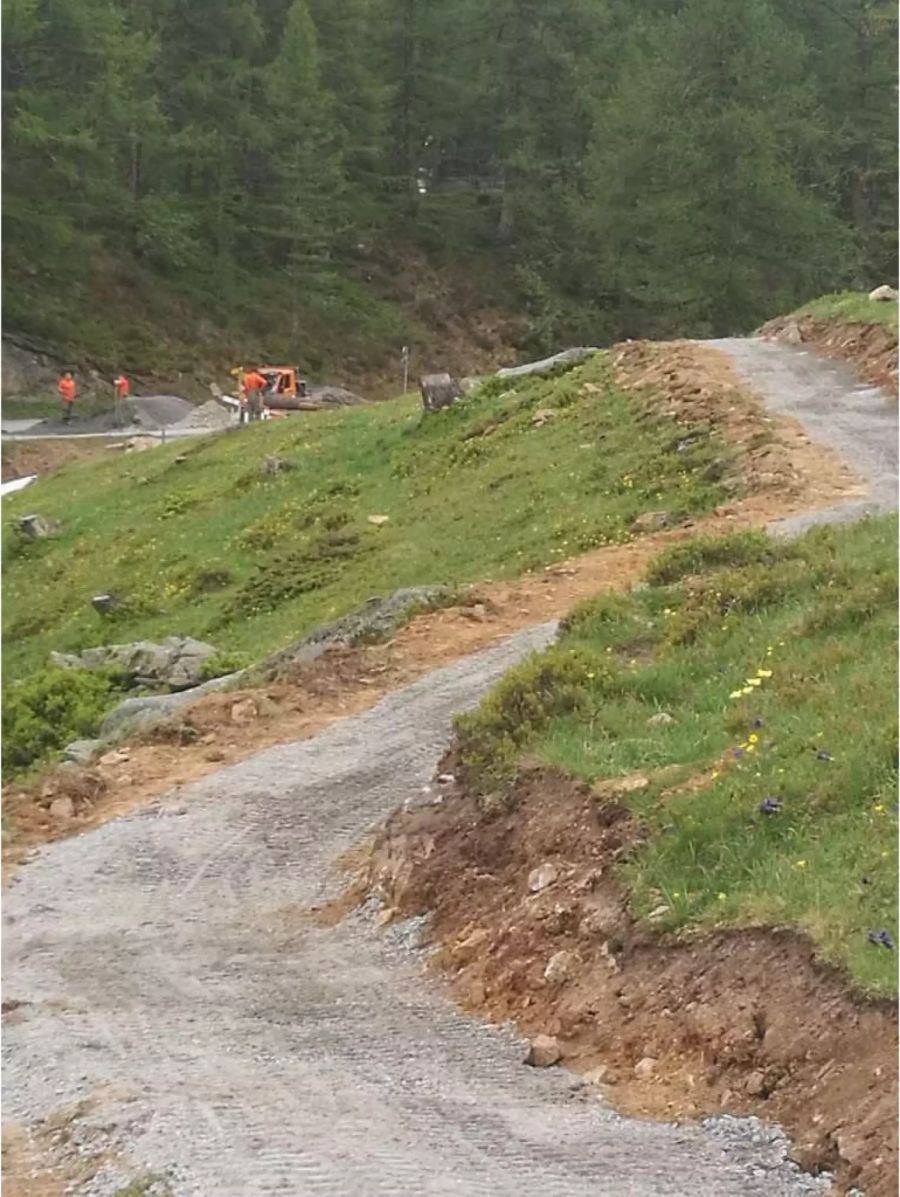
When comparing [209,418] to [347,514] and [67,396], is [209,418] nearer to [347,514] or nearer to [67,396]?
[67,396]

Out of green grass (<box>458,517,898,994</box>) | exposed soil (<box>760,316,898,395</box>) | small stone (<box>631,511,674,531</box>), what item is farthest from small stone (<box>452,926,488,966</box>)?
exposed soil (<box>760,316,898,395</box>)

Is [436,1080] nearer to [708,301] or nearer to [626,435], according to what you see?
[626,435]

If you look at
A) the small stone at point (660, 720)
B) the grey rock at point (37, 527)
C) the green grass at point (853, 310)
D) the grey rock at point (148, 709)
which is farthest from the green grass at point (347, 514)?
the small stone at point (660, 720)

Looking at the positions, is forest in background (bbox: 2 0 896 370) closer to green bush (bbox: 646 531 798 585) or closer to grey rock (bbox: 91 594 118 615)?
grey rock (bbox: 91 594 118 615)

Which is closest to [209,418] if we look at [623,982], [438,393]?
[438,393]

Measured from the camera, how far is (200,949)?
8969 millimetres

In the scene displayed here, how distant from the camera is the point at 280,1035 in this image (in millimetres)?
7621

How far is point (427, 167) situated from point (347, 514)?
167 feet

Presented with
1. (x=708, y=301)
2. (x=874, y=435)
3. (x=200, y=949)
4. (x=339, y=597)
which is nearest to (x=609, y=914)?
(x=200, y=949)

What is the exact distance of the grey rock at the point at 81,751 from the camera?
42.5 feet

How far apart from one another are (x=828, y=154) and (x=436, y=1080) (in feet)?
173

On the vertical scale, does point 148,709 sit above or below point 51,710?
above

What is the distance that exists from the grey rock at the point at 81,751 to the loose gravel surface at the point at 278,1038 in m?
1.75

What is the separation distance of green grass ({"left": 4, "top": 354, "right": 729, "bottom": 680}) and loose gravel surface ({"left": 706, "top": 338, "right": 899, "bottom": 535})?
174cm
